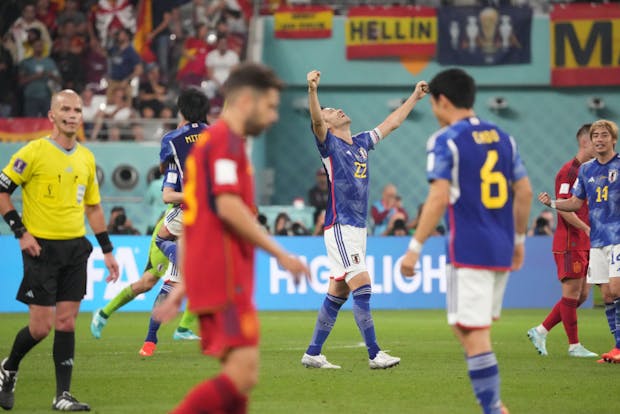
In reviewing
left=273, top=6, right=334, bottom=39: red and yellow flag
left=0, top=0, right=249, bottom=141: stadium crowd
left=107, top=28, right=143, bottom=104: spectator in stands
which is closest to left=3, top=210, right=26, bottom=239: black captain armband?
left=0, top=0, right=249, bottom=141: stadium crowd

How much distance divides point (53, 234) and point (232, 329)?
314 cm

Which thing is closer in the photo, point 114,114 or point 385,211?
point 385,211

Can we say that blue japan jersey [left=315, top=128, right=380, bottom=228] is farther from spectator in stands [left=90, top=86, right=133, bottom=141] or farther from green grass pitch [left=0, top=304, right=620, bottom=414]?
spectator in stands [left=90, top=86, right=133, bottom=141]

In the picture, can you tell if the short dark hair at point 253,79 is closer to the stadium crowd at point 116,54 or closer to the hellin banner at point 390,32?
the stadium crowd at point 116,54

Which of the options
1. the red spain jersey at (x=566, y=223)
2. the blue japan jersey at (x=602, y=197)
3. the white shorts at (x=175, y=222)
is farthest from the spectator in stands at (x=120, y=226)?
the blue japan jersey at (x=602, y=197)

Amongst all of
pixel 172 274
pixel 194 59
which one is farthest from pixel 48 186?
pixel 194 59

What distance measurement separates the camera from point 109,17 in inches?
1014

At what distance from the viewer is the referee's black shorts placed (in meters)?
7.90

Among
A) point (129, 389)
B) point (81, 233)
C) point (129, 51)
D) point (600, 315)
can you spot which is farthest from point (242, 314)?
point (129, 51)

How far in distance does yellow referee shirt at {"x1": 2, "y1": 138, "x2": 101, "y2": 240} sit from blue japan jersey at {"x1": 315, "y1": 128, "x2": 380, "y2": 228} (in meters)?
3.16

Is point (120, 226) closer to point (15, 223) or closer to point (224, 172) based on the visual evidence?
point (15, 223)

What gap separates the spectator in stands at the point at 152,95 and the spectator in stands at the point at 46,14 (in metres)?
2.82

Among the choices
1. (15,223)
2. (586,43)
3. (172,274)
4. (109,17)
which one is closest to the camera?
(15,223)

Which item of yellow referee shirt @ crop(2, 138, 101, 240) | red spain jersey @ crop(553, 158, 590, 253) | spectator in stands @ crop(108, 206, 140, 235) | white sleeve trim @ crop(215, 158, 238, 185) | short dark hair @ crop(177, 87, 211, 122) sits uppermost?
short dark hair @ crop(177, 87, 211, 122)
